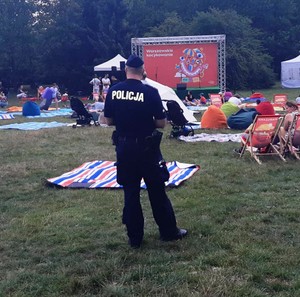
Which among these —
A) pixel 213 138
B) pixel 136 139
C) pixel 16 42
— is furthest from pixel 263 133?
pixel 16 42

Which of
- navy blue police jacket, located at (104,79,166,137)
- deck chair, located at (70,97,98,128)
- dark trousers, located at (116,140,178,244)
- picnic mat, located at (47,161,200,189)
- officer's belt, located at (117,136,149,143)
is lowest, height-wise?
deck chair, located at (70,97,98,128)

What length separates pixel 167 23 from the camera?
139ft

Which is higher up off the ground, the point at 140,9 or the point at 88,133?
the point at 140,9

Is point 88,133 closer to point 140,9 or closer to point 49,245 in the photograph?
point 49,245

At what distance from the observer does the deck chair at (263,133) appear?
32.6 ft

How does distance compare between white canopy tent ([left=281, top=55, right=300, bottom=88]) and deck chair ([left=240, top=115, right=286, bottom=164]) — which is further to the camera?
white canopy tent ([left=281, top=55, right=300, bottom=88])

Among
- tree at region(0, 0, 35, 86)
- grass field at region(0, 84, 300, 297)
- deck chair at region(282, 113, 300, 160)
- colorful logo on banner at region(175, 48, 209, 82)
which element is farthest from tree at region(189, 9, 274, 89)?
grass field at region(0, 84, 300, 297)

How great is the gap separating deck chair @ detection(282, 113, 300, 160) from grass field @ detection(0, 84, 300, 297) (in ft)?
1.70

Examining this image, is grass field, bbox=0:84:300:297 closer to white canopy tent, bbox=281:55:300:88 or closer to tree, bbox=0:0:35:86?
white canopy tent, bbox=281:55:300:88

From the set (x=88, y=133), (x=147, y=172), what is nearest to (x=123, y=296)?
(x=147, y=172)

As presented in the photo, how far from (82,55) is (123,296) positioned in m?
39.2

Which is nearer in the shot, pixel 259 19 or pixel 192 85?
pixel 192 85

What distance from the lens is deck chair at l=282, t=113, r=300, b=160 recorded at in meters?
9.95

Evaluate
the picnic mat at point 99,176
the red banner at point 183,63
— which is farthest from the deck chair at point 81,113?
the red banner at point 183,63
